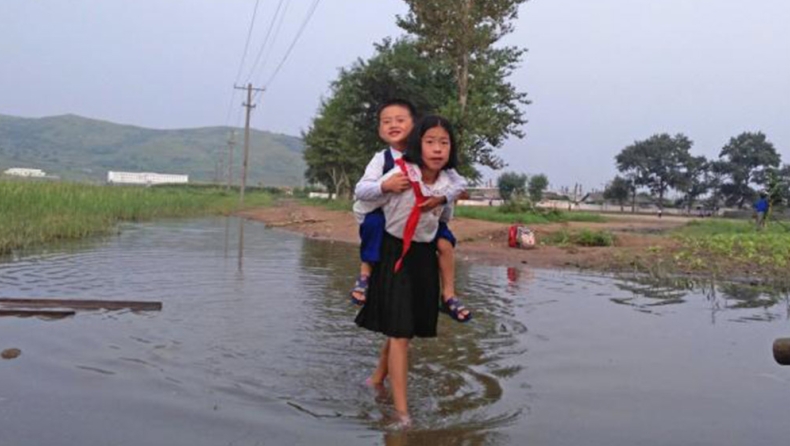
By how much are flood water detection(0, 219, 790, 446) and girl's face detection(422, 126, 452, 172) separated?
1332 millimetres

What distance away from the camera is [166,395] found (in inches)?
155

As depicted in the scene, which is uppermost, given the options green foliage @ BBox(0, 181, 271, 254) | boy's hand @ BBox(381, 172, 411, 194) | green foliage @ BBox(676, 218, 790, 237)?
boy's hand @ BBox(381, 172, 411, 194)

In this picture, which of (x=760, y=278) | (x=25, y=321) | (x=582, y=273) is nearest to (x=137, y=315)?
(x=25, y=321)

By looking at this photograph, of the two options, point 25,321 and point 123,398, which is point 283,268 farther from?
point 123,398

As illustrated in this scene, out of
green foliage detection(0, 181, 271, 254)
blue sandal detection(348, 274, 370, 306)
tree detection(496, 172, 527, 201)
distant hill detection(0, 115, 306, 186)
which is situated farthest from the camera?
distant hill detection(0, 115, 306, 186)

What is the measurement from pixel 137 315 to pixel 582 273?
24.6 ft

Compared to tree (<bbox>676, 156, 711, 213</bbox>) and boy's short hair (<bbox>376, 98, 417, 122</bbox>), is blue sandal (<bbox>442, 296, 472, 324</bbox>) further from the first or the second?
tree (<bbox>676, 156, 711, 213</bbox>)

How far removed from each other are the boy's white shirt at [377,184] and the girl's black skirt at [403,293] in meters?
0.27

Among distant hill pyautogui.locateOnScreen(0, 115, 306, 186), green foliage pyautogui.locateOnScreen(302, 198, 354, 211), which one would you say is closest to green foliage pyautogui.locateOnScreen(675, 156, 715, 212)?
green foliage pyautogui.locateOnScreen(302, 198, 354, 211)

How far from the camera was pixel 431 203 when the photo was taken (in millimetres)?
3627

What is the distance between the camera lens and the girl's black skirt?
3723mm

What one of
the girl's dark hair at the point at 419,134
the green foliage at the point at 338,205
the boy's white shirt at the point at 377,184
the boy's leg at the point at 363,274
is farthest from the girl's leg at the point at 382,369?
the green foliage at the point at 338,205

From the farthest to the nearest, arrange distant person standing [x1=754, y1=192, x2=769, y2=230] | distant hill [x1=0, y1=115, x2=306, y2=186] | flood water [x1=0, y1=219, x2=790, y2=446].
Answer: distant hill [x1=0, y1=115, x2=306, y2=186] < distant person standing [x1=754, y1=192, x2=769, y2=230] < flood water [x1=0, y1=219, x2=790, y2=446]

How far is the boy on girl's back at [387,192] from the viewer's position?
373 centimetres
